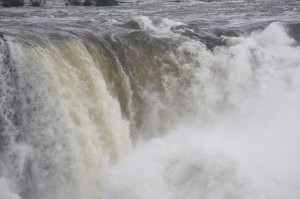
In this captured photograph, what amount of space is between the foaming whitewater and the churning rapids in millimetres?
24

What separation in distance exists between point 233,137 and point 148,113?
6.34 ft

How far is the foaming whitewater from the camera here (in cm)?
784

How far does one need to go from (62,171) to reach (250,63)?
586 cm

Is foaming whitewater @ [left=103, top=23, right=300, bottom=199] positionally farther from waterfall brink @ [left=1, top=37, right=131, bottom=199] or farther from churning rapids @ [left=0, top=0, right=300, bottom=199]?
waterfall brink @ [left=1, top=37, right=131, bottom=199]

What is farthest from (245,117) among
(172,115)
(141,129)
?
(141,129)

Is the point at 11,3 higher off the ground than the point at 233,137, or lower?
higher

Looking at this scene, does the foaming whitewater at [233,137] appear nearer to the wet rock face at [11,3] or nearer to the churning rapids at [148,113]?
the churning rapids at [148,113]

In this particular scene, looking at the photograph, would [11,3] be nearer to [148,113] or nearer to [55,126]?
[148,113]

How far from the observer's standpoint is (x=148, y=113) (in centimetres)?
998

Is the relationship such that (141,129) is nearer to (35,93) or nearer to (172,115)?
(172,115)

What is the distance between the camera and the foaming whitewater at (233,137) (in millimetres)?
7844

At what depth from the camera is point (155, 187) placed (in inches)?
313

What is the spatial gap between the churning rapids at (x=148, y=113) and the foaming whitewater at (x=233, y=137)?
0.08 ft

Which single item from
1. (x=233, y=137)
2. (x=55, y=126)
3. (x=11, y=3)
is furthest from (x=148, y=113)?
(x=11, y=3)
